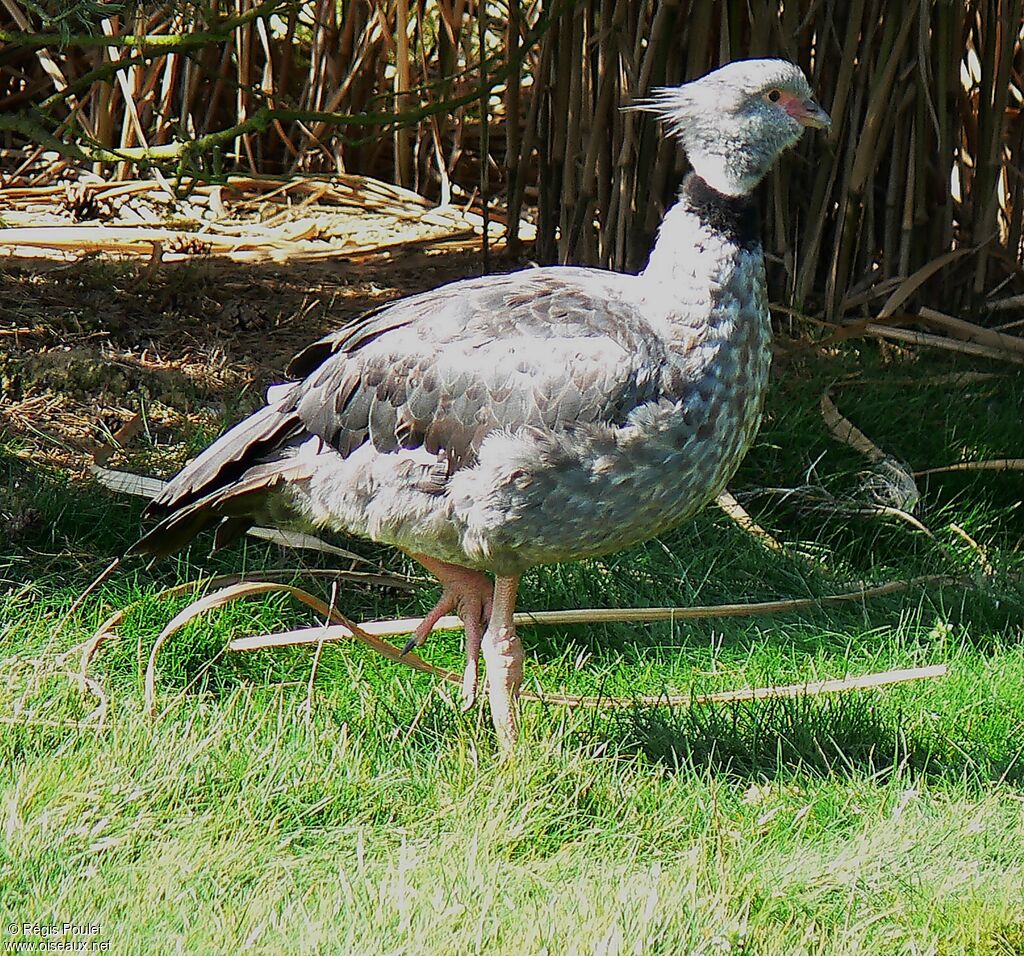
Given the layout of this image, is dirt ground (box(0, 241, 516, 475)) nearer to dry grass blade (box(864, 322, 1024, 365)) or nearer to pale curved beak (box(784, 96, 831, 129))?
dry grass blade (box(864, 322, 1024, 365))

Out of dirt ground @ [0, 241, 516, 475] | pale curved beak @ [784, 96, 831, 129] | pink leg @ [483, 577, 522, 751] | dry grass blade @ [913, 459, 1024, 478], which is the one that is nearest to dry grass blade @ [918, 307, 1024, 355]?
dry grass blade @ [913, 459, 1024, 478]

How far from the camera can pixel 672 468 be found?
9.55ft

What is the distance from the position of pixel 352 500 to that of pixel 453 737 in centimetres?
56

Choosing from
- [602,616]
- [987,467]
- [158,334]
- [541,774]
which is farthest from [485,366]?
[158,334]

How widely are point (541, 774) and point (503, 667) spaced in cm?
28

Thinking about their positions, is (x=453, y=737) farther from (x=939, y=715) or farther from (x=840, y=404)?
(x=840, y=404)

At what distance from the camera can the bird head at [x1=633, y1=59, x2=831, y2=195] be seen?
3000mm

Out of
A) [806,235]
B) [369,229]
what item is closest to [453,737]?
[806,235]

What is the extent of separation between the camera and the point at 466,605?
3371 mm

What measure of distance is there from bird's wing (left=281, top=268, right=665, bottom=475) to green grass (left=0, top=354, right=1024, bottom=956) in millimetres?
646

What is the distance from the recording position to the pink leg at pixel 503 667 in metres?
3.09

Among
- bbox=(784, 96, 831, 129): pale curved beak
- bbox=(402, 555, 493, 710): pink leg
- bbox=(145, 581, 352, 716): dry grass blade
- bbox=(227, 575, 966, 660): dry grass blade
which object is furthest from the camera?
bbox=(227, 575, 966, 660): dry grass blade

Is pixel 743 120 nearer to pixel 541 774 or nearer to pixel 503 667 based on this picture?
pixel 503 667

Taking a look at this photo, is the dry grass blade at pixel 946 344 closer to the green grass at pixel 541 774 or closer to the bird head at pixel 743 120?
the green grass at pixel 541 774
